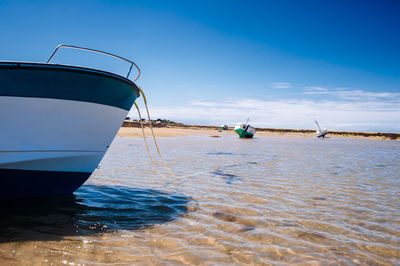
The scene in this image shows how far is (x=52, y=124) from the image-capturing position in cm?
413

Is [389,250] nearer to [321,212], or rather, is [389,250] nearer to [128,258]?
[321,212]

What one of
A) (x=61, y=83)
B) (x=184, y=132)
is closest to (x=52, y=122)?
(x=61, y=83)

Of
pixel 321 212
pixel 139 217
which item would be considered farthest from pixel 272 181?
pixel 139 217

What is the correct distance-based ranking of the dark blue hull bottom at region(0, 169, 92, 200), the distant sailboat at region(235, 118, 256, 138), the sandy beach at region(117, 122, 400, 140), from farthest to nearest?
the distant sailboat at region(235, 118, 256, 138) → the sandy beach at region(117, 122, 400, 140) → the dark blue hull bottom at region(0, 169, 92, 200)

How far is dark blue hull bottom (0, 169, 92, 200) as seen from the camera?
410 cm

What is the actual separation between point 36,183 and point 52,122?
119 centimetres

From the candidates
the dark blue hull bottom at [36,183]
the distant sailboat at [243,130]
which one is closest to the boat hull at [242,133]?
the distant sailboat at [243,130]

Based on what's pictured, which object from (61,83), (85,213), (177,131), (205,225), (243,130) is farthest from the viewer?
(177,131)

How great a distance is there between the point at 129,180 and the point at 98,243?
3.85 meters

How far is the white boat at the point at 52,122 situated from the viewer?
380 cm

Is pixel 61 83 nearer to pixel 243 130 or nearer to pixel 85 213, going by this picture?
pixel 85 213

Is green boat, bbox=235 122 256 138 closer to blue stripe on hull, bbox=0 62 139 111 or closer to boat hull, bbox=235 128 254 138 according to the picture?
boat hull, bbox=235 128 254 138

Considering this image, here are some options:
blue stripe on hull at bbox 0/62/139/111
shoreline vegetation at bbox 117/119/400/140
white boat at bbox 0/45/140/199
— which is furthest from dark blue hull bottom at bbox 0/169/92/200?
shoreline vegetation at bbox 117/119/400/140

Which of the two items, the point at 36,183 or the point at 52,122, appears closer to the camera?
the point at 52,122
